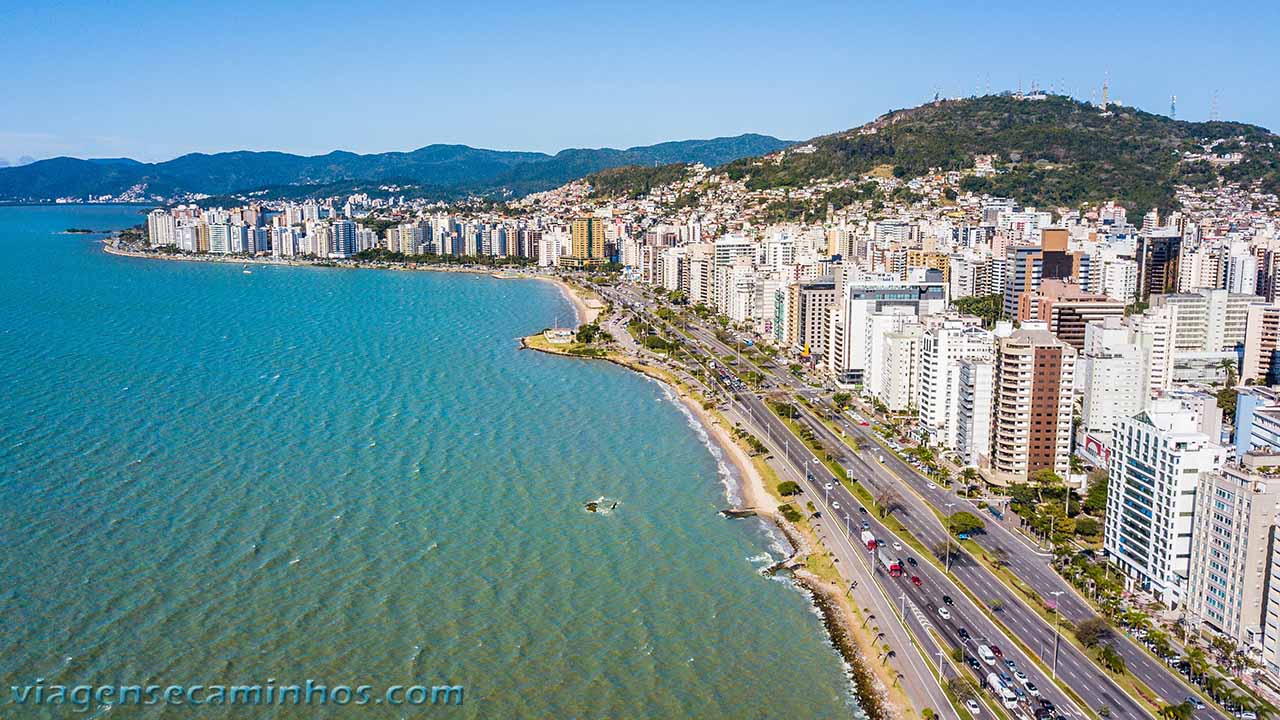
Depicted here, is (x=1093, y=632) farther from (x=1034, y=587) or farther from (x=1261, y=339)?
(x=1261, y=339)

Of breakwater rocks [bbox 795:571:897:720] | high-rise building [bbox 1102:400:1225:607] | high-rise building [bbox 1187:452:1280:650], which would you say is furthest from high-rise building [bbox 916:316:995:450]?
high-rise building [bbox 1187:452:1280:650]

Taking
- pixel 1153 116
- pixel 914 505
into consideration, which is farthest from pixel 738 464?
pixel 1153 116

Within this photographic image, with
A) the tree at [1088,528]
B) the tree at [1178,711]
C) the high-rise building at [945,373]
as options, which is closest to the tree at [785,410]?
the high-rise building at [945,373]

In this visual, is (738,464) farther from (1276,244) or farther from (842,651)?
(1276,244)

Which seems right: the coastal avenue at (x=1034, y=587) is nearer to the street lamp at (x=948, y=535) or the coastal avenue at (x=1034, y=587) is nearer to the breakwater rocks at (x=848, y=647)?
the street lamp at (x=948, y=535)

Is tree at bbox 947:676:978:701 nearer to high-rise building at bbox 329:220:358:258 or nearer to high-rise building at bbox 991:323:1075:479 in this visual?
high-rise building at bbox 991:323:1075:479

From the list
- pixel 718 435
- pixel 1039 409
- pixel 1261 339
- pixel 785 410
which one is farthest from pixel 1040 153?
pixel 1039 409

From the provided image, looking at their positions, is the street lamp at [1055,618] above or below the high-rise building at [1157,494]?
below
